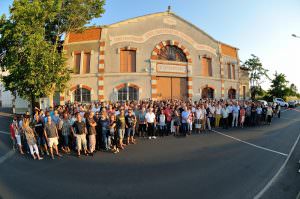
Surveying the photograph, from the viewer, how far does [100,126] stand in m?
9.23

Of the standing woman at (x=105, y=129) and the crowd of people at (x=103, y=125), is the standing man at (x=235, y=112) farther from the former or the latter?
the standing woman at (x=105, y=129)

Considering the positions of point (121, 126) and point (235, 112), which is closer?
point (121, 126)

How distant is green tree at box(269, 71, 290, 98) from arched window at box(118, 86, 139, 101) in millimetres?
36212

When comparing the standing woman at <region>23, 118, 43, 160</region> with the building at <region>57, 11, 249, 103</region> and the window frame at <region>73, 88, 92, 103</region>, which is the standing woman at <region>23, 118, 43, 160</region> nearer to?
the building at <region>57, 11, 249, 103</region>

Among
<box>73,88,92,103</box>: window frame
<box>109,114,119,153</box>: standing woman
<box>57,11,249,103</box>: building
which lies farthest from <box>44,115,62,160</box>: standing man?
<box>73,88,92,103</box>: window frame

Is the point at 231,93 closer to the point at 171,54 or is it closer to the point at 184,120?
the point at 171,54

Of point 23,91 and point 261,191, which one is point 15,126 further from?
point 261,191

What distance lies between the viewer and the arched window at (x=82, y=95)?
18.8m

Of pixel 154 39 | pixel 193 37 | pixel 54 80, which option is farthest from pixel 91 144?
pixel 193 37

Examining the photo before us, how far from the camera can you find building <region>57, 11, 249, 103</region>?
1870 centimetres

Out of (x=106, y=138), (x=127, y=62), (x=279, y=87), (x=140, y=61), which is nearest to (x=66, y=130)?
(x=106, y=138)

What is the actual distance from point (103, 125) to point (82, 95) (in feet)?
35.4

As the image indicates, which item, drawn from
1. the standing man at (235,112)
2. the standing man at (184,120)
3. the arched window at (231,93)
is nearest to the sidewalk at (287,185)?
the standing man at (184,120)

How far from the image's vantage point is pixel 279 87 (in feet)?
141
